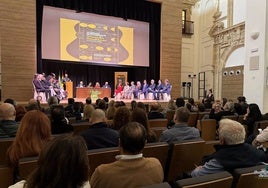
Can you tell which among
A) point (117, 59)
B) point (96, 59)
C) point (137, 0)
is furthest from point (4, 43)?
point (137, 0)

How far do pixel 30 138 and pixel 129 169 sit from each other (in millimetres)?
804

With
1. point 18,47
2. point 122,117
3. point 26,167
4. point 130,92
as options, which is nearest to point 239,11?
point 130,92

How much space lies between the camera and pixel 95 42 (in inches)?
459

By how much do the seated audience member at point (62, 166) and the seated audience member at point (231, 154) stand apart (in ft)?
3.53

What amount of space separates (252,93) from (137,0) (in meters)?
7.17

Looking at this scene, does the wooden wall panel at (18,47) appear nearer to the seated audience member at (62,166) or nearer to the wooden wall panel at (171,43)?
the wooden wall panel at (171,43)

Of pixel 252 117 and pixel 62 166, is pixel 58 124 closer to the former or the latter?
pixel 62 166

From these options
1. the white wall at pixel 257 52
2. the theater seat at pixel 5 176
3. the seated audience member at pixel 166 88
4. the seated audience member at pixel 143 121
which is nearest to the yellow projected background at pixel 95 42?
the seated audience member at pixel 166 88

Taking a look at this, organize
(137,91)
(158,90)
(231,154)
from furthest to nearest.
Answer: (137,91), (158,90), (231,154)

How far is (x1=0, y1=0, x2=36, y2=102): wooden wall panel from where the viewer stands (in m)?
9.68

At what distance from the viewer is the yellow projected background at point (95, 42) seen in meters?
11.1

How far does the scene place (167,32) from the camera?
44.1ft

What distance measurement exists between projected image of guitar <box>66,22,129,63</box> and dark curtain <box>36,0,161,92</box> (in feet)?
2.31

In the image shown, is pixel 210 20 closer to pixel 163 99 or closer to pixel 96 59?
pixel 163 99
